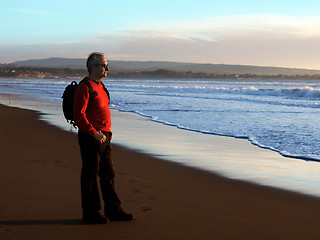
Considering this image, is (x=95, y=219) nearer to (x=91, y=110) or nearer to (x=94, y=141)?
(x=94, y=141)

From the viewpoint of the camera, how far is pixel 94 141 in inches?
172

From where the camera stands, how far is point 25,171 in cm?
659

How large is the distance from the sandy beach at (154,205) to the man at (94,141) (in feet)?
0.55

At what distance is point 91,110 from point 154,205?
1413mm

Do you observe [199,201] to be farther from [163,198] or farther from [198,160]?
[198,160]

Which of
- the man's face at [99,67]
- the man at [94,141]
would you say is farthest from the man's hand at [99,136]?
the man's face at [99,67]

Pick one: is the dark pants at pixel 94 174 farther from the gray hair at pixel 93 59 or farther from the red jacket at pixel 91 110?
the gray hair at pixel 93 59

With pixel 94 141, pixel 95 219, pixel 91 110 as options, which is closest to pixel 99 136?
pixel 94 141

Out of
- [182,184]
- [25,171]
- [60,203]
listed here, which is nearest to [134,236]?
[60,203]

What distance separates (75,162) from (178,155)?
218 centimetres

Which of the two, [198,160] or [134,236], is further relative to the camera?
[198,160]

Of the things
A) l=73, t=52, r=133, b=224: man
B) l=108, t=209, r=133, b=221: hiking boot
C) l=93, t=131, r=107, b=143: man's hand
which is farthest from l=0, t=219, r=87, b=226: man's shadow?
l=93, t=131, r=107, b=143: man's hand

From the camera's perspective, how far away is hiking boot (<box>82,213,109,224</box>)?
4414mm

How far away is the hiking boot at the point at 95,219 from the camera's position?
4414 millimetres
